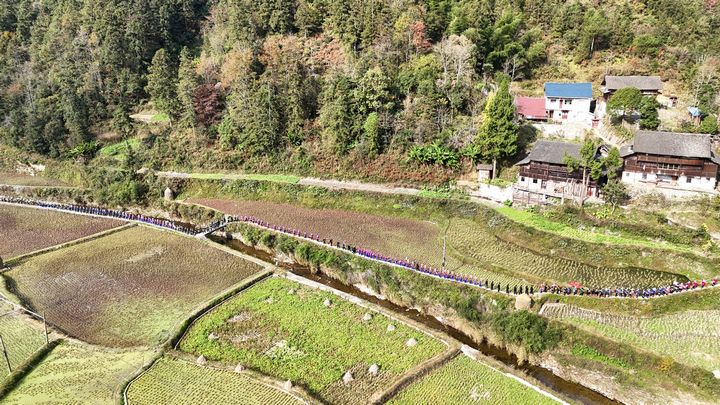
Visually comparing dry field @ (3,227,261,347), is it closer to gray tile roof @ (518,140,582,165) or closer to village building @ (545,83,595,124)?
gray tile roof @ (518,140,582,165)

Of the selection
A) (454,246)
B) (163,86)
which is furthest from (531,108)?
(163,86)

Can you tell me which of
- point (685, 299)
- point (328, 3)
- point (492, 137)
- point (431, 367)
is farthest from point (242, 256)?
point (328, 3)

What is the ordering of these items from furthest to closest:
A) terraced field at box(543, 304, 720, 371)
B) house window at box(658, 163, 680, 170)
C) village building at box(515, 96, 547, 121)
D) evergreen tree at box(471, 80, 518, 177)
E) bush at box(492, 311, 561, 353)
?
village building at box(515, 96, 547, 121)
evergreen tree at box(471, 80, 518, 177)
house window at box(658, 163, 680, 170)
bush at box(492, 311, 561, 353)
terraced field at box(543, 304, 720, 371)

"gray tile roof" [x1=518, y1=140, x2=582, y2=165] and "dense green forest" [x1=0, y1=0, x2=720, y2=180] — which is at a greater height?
"dense green forest" [x1=0, y1=0, x2=720, y2=180]

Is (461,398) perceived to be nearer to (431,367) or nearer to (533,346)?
(431,367)

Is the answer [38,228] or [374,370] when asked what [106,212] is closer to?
[38,228]

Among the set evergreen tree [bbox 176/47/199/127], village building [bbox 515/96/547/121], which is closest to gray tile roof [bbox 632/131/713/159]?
village building [bbox 515/96/547/121]

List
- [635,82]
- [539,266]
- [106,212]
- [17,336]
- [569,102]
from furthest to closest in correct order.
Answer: [569,102] < [635,82] < [106,212] < [539,266] < [17,336]
